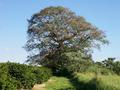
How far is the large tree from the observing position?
60.3 metres

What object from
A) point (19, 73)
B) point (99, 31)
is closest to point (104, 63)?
point (99, 31)

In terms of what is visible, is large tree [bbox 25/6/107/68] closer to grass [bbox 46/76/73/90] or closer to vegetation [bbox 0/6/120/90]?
vegetation [bbox 0/6/120/90]

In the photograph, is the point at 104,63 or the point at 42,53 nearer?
the point at 42,53

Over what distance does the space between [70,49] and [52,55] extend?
2.94 metres

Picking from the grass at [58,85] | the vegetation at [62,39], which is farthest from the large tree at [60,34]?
the grass at [58,85]

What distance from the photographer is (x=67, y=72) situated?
191ft

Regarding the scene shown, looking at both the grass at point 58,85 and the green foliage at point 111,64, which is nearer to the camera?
the grass at point 58,85

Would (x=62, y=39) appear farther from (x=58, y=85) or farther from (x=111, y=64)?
(x=58, y=85)

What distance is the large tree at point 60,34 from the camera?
60.3 metres

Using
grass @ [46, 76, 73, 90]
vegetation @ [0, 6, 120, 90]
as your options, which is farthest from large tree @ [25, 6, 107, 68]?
grass @ [46, 76, 73, 90]

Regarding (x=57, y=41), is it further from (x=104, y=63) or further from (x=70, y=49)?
(x=104, y=63)

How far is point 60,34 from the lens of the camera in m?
60.6

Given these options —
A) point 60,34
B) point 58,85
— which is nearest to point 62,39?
point 60,34

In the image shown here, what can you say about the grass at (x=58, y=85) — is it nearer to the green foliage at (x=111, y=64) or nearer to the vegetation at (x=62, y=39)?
the vegetation at (x=62, y=39)
